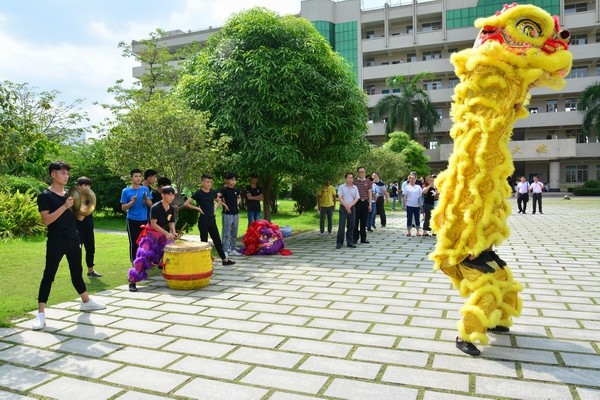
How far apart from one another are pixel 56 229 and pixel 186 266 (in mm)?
1883

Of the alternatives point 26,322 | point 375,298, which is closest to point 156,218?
point 26,322

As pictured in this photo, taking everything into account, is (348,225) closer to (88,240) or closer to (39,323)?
(88,240)

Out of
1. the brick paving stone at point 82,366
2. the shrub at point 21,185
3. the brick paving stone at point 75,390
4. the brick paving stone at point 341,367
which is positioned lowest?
the brick paving stone at point 75,390

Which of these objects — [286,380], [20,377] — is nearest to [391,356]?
[286,380]

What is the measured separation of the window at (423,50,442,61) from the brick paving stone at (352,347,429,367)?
156ft

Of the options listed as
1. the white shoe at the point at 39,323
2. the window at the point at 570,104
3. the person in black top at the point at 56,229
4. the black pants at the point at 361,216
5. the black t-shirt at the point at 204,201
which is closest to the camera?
the white shoe at the point at 39,323

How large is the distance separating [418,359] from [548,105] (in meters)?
47.5

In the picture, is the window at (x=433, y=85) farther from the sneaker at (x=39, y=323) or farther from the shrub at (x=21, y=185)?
the sneaker at (x=39, y=323)

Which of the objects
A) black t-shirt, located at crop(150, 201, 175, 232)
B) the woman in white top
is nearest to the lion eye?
black t-shirt, located at crop(150, 201, 175, 232)

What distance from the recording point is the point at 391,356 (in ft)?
13.2

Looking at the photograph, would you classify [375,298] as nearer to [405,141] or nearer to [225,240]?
[225,240]

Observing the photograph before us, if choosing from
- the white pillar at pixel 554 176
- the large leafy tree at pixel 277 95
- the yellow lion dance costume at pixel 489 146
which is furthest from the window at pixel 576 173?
the yellow lion dance costume at pixel 489 146

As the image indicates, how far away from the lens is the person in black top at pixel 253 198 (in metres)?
10.9

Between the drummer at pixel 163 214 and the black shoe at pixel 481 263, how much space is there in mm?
4496
